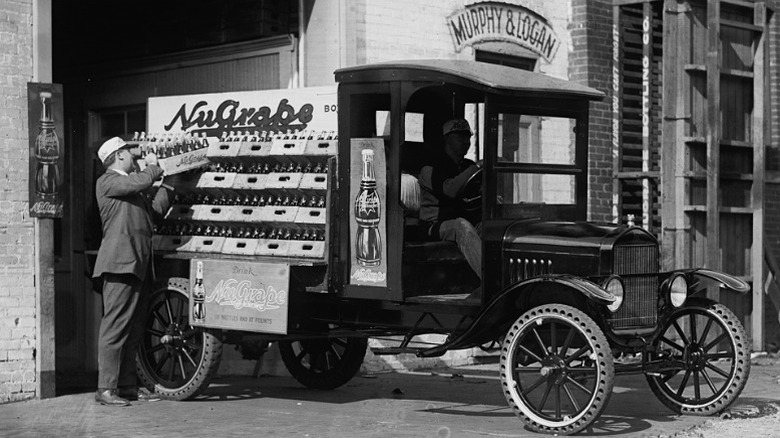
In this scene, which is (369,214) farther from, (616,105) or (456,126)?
(616,105)

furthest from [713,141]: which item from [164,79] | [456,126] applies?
[164,79]


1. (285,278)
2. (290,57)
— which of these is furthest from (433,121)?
(290,57)

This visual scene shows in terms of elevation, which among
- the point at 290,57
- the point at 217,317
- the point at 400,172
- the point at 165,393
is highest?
the point at 290,57

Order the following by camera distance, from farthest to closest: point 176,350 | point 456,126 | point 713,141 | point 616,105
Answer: point 616,105 < point 713,141 < point 176,350 < point 456,126

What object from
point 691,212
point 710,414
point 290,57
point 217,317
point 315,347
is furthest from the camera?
point 691,212

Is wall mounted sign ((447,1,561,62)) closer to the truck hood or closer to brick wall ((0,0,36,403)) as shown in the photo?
the truck hood

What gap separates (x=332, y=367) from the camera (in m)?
11.0

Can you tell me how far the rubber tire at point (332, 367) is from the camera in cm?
1086

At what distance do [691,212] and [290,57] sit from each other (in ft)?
16.1

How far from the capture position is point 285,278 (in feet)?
30.9

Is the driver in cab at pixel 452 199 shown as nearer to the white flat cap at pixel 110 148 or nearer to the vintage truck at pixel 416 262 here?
the vintage truck at pixel 416 262

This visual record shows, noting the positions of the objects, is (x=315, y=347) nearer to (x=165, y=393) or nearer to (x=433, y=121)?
(x=165, y=393)

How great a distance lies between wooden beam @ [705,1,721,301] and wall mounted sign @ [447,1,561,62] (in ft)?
5.64

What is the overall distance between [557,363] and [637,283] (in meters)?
0.93
